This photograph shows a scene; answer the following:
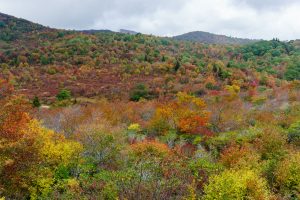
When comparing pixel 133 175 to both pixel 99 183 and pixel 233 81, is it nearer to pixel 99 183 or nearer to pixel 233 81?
pixel 99 183

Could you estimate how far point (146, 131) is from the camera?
52.5m

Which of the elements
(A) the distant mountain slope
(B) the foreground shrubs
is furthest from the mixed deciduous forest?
(A) the distant mountain slope

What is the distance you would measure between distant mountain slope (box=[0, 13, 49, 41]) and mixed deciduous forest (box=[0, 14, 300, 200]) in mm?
39969

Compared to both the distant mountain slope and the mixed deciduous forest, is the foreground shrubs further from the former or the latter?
the distant mountain slope

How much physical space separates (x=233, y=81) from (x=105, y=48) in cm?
5144

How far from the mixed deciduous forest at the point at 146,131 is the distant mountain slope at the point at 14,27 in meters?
40.0

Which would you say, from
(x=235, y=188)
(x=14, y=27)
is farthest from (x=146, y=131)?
(x=14, y=27)

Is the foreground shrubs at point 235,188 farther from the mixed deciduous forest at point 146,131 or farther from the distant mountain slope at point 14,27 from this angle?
the distant mountain slope at point 14,27

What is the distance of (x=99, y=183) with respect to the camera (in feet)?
85.9

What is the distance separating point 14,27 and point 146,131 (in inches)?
5684

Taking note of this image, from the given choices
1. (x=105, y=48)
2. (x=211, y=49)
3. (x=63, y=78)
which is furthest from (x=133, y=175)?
(x=211, y=49)

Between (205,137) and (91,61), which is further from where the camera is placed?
(91,61)

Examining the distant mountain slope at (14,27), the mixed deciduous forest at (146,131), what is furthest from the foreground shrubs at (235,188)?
the distant mountain slope at (14,27)

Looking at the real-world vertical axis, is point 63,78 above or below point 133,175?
below
